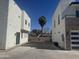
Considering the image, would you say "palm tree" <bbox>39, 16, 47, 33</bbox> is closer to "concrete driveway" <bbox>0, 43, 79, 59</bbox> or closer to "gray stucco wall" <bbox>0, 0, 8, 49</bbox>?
"gray stucco wall" <bbox>0, 0, 8, 49</bbox>

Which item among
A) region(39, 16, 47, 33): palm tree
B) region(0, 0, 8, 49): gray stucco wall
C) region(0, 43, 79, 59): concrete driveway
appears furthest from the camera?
region(39, 16, 47, 33): palm tree

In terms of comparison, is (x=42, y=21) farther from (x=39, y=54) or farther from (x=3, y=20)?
(x=39, y=54)

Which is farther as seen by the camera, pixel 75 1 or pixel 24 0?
pixel 24 0

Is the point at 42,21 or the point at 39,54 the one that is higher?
the point at 42,21

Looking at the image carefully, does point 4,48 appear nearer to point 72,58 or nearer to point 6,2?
point 6,2

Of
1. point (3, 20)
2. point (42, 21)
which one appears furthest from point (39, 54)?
point (42, 21)

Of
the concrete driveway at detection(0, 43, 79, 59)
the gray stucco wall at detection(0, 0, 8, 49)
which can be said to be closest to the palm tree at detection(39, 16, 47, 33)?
the gray stucco wall at detection(0, 0, 8, 49)

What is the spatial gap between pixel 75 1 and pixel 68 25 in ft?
13.1

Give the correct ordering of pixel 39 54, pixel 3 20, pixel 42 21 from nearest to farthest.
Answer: pixel 39 54 → pixel 3 20 → pixel 42 21

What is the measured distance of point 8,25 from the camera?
18625mm

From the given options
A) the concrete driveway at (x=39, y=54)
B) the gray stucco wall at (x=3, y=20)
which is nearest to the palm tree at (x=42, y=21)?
the gray stucco wall at (x=3, y=20)

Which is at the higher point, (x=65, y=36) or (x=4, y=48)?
(x=65, y=36)

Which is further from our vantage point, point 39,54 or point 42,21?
point 42,21

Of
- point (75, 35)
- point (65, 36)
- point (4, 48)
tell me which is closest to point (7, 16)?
point (4, 48)
